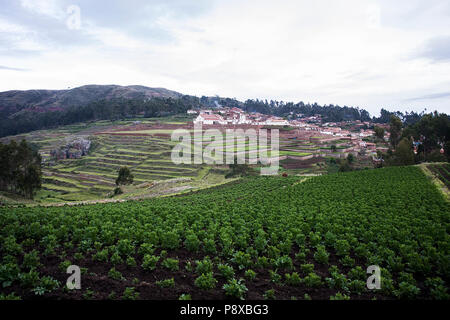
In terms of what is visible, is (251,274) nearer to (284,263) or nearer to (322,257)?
(284,263)

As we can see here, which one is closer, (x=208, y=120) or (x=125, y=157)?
(x=125, y=157)

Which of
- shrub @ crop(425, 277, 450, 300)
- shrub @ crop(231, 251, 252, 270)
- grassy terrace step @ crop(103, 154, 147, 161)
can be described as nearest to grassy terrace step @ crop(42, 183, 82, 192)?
grassy terrace step @ crop(103, 154, 147, 161)

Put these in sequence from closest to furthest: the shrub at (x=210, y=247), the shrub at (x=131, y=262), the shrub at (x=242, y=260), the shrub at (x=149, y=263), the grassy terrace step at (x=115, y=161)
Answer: the shrub at (x=149, y=263) < the shrub at (x=131, y=262) < the shrub at (x=242, y=260) < the shrub at (x=210, y=247) < the grassy terrace step at (x=115, y=161)

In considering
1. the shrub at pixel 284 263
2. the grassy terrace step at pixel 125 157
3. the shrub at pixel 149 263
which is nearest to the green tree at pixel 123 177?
the grassy terrace step at pixel 125 157

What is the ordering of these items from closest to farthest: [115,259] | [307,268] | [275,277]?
[275,277] < [115,259] < [307,268]

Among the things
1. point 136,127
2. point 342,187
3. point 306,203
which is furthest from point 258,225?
point 136,127

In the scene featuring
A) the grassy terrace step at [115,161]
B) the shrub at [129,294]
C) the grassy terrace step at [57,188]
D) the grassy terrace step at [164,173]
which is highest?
the shrub at [129,294]

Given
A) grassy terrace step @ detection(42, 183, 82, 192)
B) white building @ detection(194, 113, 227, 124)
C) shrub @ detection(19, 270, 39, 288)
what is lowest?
grassy terrace step @ detection(42, 183, 82, 192)

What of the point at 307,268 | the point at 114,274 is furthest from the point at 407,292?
the point at 114,274

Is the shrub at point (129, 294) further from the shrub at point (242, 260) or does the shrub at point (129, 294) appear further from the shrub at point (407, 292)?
the shrub at point (407, 292)

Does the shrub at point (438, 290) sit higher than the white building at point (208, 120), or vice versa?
the white building at point (208, 120)

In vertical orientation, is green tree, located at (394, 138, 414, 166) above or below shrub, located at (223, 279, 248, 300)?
above

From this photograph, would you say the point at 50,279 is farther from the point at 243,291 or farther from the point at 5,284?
the point at 243,291

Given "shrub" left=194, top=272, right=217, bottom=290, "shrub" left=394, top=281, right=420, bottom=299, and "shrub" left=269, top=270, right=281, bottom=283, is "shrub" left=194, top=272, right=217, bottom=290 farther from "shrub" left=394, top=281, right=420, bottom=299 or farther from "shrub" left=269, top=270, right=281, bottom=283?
"shrub" left=394, top=281, right=420, bottom=299
